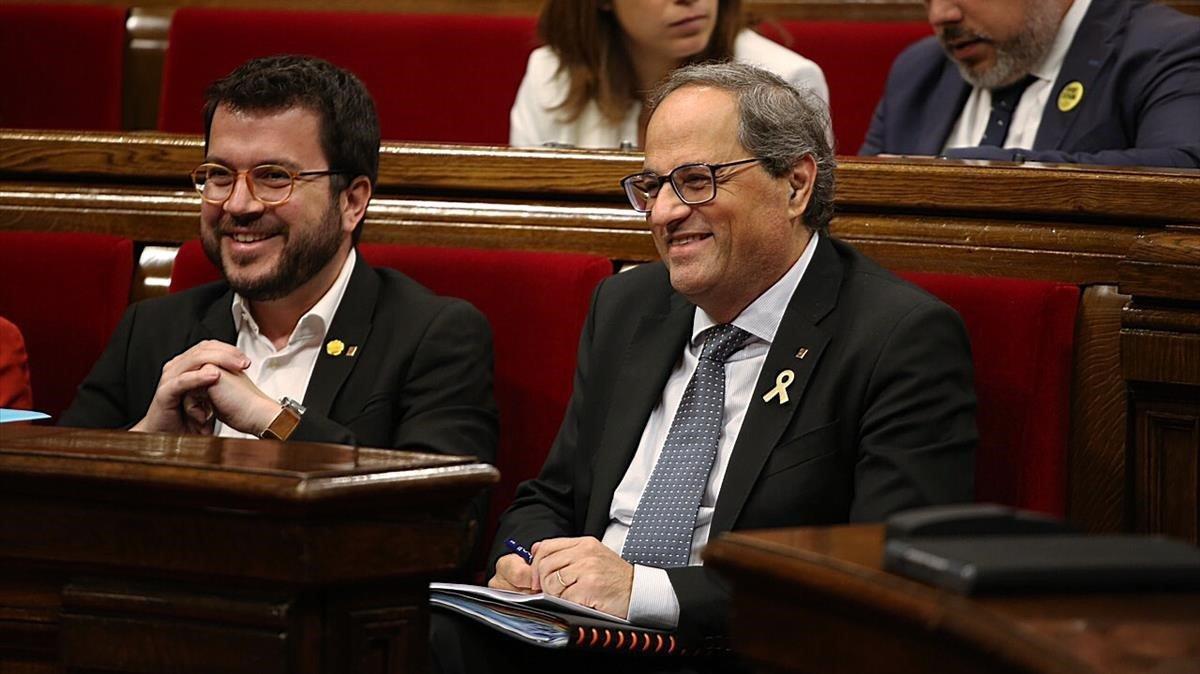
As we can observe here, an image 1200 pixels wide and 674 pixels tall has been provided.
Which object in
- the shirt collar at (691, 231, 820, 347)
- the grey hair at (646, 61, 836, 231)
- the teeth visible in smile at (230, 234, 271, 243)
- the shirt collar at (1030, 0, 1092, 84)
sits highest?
the shirt collar at (1030, 0, 1092, 84)

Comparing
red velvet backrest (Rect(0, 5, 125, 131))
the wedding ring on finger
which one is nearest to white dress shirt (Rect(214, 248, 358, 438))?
the wedding ring on finger

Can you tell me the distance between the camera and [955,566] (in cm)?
82

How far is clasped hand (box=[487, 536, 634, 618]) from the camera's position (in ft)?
4.77

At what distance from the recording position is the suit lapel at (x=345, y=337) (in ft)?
5.75

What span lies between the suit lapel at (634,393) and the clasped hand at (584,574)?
0.39 ft

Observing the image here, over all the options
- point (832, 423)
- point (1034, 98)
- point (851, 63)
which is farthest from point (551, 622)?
point (851, 63)

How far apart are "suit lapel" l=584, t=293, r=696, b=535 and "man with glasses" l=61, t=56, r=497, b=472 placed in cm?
16

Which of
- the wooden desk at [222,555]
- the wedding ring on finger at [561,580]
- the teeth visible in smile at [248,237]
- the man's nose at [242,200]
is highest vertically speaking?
the man's nose at [242,200]

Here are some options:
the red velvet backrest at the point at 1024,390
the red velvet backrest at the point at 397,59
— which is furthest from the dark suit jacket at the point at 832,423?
the red velvet backrest at the point at 397,59

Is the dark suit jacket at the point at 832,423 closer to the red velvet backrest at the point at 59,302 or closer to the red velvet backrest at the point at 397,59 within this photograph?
the red velvet backrest at the point at 59,302

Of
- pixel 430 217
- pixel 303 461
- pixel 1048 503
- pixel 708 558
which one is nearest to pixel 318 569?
pixel 303 461

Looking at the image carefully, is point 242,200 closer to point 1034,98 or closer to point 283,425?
point 283,425

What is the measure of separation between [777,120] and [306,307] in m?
0.59

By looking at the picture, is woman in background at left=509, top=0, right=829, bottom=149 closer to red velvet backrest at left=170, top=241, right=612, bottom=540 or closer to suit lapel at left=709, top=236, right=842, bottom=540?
red velvet backrest at left=170, top=241, right=612, bottom=540
